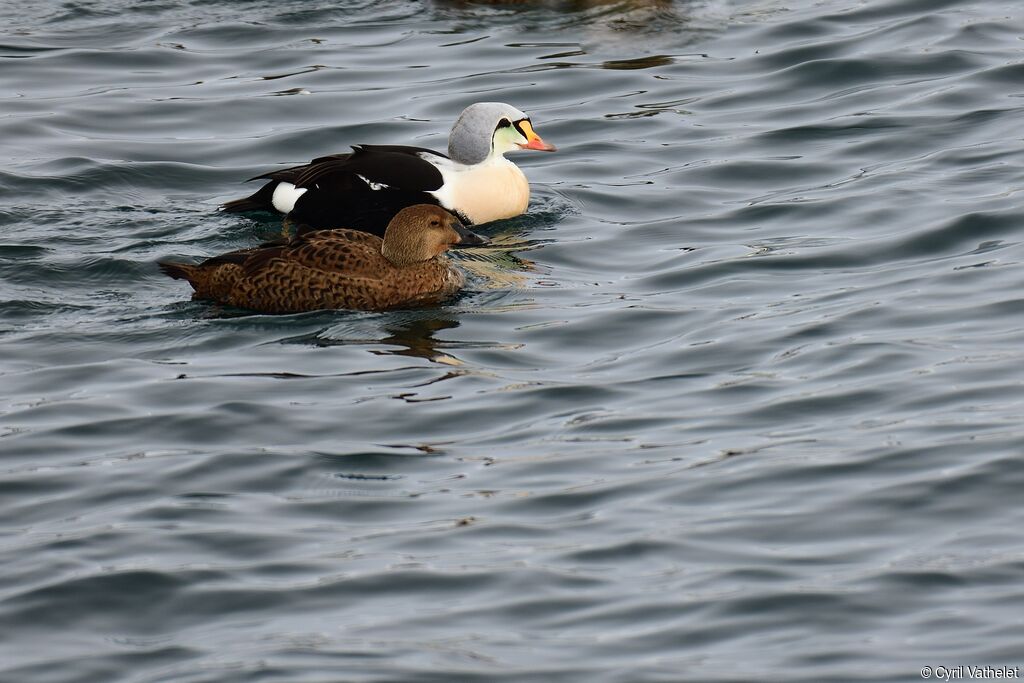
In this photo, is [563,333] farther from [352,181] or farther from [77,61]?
[77,61]

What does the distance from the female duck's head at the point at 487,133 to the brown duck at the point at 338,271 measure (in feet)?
5.13

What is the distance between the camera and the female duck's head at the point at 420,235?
9305 millimetres

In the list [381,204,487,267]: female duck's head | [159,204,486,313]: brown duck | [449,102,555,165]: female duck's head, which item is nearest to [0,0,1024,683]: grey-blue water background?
[159,204,486,313]: brown duck

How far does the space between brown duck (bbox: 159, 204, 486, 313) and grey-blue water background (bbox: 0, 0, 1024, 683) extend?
132 millimetres

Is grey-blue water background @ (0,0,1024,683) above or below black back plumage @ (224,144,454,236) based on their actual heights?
below

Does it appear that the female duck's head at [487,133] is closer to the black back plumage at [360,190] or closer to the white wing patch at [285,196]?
the black back plumage at [360,190]

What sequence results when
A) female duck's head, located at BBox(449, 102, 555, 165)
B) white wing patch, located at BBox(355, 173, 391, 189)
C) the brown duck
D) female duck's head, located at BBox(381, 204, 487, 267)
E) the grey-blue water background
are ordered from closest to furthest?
the grey-blue water background, the brown duck, female duck's head, located at BBox(381, 204, 487, 267), white wing patch, located at BBox(355, 173, 391, 189), female duck's head, located at BBox(449, 102, 555, 165)

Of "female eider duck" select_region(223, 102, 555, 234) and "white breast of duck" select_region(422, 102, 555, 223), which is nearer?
"female eider duck" select_region(223, 102, 555, 234)

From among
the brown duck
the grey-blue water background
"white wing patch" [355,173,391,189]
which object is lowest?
the grey-blue water background

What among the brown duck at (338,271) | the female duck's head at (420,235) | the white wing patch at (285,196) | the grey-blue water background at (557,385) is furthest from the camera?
the white wing patch at (285,196)

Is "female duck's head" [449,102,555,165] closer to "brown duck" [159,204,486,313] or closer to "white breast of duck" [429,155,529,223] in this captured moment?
"white breast of duck" [429,155,529,223]

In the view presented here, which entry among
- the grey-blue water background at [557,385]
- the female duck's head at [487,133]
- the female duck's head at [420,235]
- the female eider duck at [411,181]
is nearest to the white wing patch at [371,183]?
the female eider duck at [411,181]

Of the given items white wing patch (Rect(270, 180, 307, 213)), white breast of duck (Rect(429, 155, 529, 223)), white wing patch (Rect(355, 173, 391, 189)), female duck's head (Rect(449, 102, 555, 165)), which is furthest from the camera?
female duck's head (Rect(449, 102, 555, 165))

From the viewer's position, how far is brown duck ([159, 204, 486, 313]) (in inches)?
355
